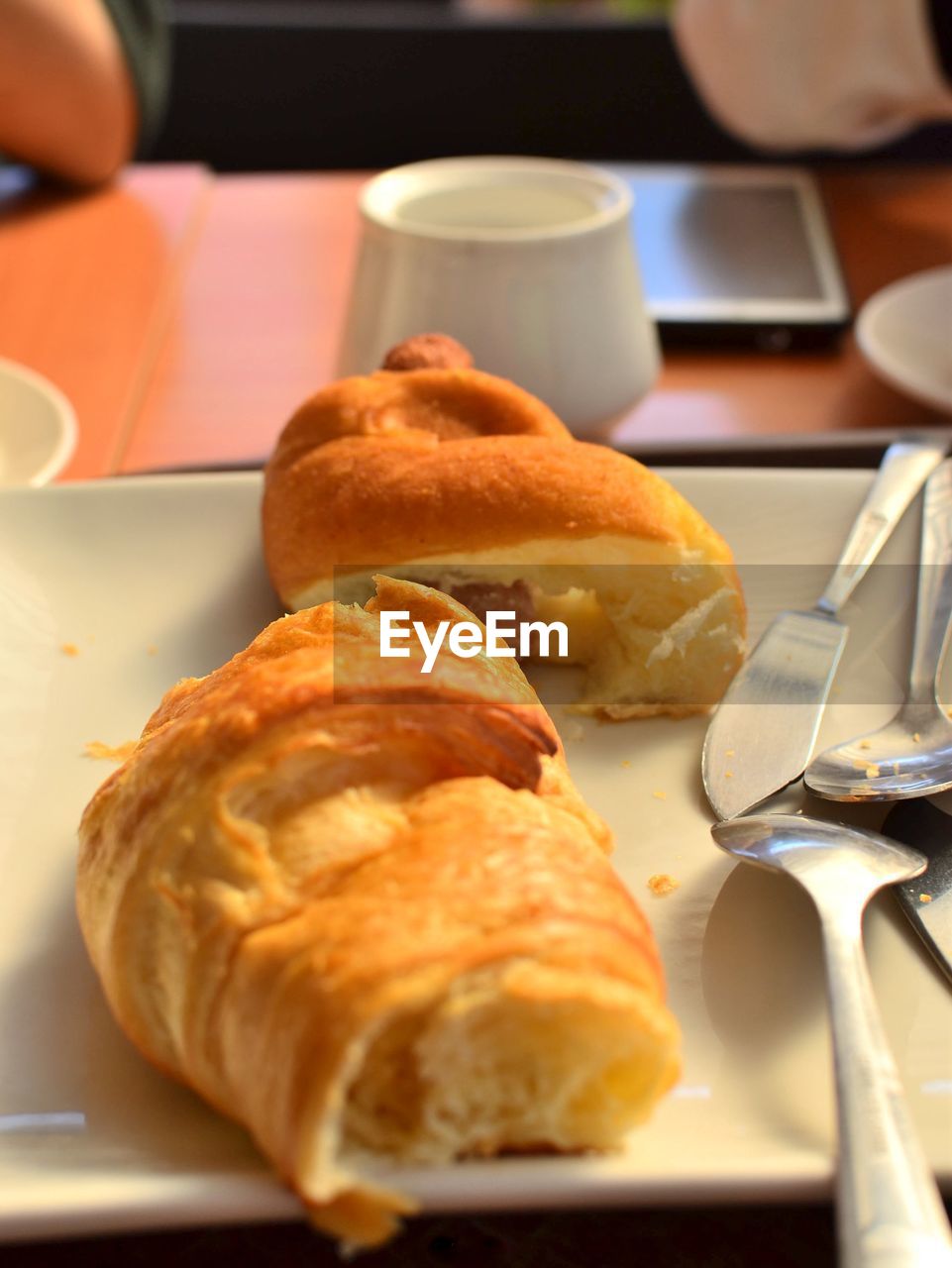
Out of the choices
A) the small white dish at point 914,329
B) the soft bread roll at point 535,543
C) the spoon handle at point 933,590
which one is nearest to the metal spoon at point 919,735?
the spoon handle at point 933,590

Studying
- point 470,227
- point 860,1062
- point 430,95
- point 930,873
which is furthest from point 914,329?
point 430,95

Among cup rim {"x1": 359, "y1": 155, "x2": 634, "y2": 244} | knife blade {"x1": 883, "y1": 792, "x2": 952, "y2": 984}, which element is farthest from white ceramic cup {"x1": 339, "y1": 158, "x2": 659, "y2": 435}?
knife blade {"x1": 883, "y1": 792, "x2": 952, "y2": 984}

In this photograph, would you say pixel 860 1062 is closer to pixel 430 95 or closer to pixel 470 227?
pixel 470 227

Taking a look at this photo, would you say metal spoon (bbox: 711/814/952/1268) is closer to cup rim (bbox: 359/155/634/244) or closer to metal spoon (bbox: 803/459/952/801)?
metal spoon (bbox: 803/459/952/801)

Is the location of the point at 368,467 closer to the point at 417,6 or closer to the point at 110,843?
the point at 110,843

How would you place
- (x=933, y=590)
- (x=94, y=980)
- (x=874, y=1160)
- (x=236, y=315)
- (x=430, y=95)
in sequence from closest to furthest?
(x=874, y=1160), (x=94, y=980), (x=933, y=590), (x=236, y=315), (x=430, y=95)
